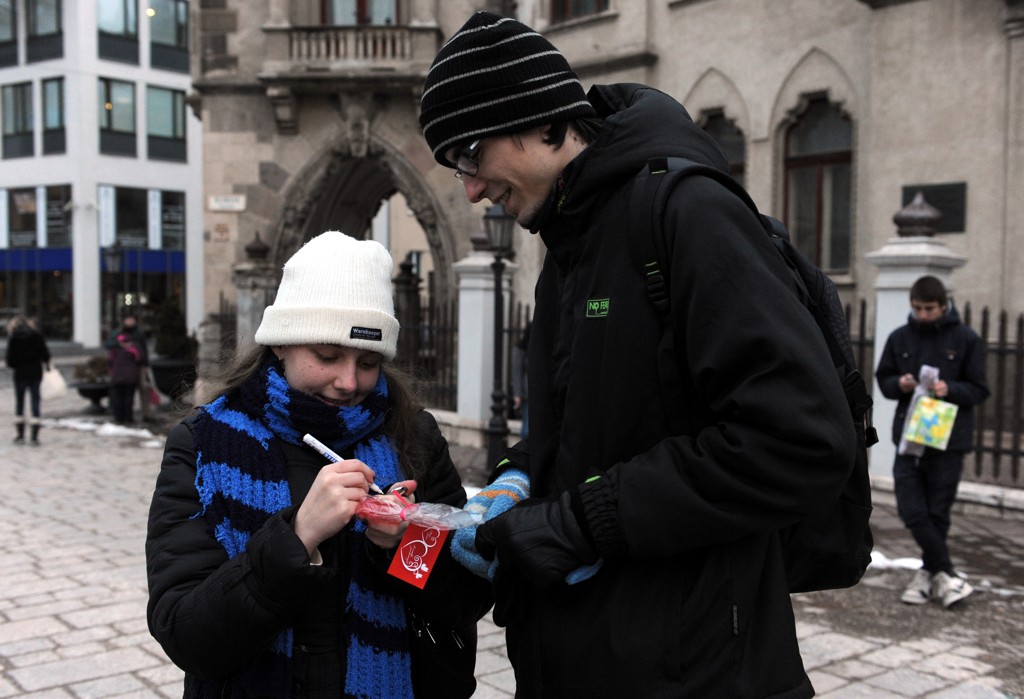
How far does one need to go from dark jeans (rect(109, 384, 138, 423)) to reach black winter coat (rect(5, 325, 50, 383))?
2.06 m

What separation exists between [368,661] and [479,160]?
3.43ft

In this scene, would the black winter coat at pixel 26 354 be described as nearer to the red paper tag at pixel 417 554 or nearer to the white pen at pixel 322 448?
the white pen at pixel 322 448

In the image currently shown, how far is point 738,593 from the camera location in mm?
1564

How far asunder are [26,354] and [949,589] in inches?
464

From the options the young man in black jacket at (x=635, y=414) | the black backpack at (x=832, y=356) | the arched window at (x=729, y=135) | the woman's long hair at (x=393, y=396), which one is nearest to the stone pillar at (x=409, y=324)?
the arched window at (x=729, y=135)

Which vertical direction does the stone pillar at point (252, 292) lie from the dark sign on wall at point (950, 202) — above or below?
below

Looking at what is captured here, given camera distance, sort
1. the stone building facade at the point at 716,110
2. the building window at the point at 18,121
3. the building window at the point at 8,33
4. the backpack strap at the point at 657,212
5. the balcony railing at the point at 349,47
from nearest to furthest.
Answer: the backpack strap at the point at 657,212
the stone building facade at the point at 716,110
the balcony railing at the point at 349,47
the building window at the point at 18,121
the building window at the point at 8,33

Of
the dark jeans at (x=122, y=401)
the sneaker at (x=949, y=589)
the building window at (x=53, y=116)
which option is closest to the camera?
the sneaker at (x=949, y=589)

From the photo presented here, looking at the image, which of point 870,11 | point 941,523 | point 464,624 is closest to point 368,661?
point 464,624

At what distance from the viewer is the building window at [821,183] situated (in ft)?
43.4

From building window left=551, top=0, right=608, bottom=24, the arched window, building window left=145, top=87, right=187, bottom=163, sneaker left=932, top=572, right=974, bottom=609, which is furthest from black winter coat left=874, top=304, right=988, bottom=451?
building window left=145, top=87, right=187, bottom=163

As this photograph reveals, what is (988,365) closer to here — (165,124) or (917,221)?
(917,221)

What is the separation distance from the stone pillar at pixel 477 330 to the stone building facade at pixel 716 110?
180 inches

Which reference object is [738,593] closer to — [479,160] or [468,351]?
[479,160]
